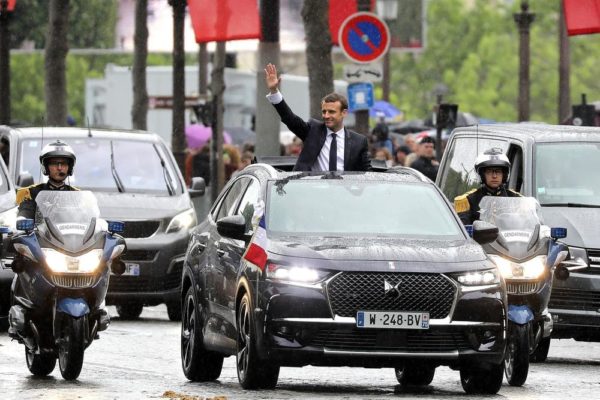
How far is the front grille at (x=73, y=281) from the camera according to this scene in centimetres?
1396

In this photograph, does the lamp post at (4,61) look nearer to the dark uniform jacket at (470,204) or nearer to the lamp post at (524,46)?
the lamp post at (524,46)

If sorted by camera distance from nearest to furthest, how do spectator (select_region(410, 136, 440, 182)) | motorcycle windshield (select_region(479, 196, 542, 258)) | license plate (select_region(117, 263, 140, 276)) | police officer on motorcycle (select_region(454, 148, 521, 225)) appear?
motorcycle windshield (select_region(479, 196, 542, 258)) → police officer on motorcycle (select_region(454, 148, 521, 225)) → license plate (select_region(117, 263, 140, 276)) → spectator (select_region(410, 136, 440, 182))

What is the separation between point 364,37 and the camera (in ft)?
88.9

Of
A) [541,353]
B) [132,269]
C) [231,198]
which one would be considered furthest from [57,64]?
[231,198]

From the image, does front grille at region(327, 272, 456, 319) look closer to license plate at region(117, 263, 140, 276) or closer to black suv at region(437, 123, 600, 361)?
black suv at region(437, 123, 600, 361)

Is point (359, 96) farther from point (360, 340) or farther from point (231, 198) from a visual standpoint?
point (360, 340)

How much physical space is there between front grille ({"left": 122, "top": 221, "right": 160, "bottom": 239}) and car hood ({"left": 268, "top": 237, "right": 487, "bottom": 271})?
7842 mm

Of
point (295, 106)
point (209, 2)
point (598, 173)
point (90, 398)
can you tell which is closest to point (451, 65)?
point (295, 106)

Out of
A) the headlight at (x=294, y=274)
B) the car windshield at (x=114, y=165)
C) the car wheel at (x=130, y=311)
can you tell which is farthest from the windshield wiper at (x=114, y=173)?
the headlight at (x=294, y=274)

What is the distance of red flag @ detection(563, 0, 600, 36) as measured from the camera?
2872 cm

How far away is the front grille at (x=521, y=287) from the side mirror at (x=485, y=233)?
0.81 metres

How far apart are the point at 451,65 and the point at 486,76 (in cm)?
170

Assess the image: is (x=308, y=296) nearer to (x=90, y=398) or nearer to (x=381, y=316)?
(x=381, y=316)

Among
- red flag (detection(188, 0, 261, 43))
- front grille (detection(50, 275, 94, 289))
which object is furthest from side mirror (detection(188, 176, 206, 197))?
red flag (detection(188, 0, 261, 43))
